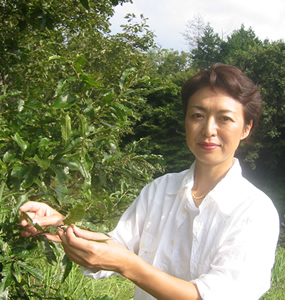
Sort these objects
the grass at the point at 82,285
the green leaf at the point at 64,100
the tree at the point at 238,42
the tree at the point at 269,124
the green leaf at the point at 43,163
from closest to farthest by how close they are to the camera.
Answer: the green leaf at the point at 43,163, the green leaf at the point at 64,100, the grass at the point at 82,285, the tree at the point at 269,124, the tree at the point at 238,42

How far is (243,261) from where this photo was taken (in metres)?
1.13

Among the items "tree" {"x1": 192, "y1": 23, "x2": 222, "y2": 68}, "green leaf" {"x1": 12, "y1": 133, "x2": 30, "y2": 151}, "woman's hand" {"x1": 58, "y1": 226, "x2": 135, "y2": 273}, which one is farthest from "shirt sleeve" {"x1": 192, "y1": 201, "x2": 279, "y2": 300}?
"tree" {"x1": 192, "y1": 23, "x2": 222, "y2": 68}

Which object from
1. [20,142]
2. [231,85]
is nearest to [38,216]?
[20,142]

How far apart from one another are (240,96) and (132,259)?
67 cm

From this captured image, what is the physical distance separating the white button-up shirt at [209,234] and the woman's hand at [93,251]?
0.75 ft

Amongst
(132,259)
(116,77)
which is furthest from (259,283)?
(116,77)

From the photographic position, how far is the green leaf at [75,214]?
1.09 meters

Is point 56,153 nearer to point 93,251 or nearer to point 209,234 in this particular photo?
point 93,251

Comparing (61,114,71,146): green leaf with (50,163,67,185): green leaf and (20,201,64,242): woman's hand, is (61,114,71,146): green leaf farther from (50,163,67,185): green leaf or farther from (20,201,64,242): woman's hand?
(20,201,64,242): woman's hand

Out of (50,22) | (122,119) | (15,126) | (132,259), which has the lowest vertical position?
(132,259)

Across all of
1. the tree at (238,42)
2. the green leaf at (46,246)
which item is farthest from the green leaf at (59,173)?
the tree at (238,42)

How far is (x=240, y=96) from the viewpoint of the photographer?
1377 millimetres

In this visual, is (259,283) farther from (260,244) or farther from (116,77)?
(116,77)

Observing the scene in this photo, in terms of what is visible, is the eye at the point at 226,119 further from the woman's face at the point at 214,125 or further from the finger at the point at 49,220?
the finger at the point at 49,220
